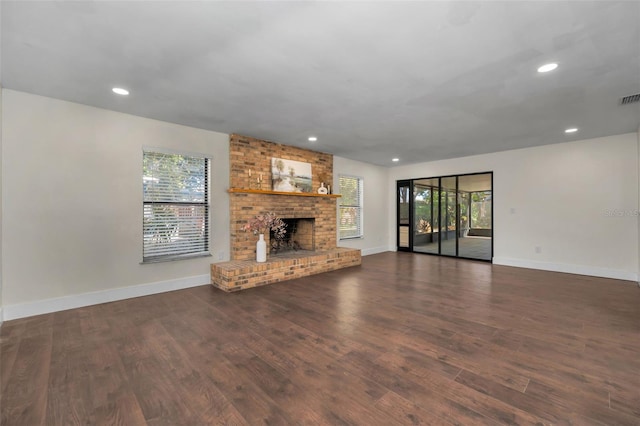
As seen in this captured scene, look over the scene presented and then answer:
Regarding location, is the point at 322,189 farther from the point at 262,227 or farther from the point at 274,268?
the point at 274,268

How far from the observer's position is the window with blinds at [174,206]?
4090 mm

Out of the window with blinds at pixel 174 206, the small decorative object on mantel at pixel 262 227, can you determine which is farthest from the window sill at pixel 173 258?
the small decorative object on mantel at pixel 262 227

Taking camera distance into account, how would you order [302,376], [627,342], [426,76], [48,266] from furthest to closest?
[48,266], [426,76], [627,342], [302,376]

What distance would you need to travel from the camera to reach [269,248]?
18.2 feet

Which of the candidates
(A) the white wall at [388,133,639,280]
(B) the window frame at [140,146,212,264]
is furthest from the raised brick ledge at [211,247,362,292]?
(A) the white wall at [388,133,639,280]

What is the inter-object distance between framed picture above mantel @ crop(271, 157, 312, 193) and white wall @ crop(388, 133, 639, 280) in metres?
4.14

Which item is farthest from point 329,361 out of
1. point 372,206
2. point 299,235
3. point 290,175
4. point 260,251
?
point 372,206

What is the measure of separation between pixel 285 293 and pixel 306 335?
1.44 m

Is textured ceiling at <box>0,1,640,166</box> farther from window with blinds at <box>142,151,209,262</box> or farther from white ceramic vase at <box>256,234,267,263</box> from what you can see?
white ceramic vase at <box>256,234,267,263</box>

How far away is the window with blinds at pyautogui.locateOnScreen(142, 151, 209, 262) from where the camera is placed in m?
4.09

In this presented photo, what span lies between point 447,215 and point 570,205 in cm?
256

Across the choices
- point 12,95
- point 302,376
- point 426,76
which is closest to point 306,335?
point 302,376

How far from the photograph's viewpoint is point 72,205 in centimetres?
348

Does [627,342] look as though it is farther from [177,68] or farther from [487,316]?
[177,68]
